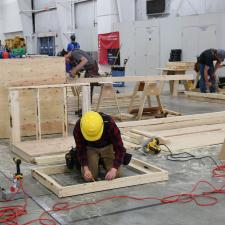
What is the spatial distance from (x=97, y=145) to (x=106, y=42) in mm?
15965

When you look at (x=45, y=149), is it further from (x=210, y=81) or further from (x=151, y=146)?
(x=210, y=81)

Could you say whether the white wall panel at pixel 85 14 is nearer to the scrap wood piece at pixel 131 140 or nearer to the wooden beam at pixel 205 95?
the wooden beam at pixel 205 95

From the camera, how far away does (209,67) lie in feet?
42.4

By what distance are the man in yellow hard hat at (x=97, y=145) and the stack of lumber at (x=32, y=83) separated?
2.90 meters

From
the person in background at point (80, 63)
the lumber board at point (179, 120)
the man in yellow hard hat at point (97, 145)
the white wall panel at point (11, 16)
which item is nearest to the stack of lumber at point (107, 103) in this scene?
the person in background at point (80, 63)

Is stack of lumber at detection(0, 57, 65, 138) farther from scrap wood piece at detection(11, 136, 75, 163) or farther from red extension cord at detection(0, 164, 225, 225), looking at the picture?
red extension cord at detection(0, 164, 225, 225)

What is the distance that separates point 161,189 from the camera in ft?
16.4

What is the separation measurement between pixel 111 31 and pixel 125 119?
11.4 m

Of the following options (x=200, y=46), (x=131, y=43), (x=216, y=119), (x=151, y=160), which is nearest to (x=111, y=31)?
(x=131, y=43)

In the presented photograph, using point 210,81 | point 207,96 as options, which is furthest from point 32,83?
point 210,81

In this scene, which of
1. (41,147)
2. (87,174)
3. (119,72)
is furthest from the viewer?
(119,72)

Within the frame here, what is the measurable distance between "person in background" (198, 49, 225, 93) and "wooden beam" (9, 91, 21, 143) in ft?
23.2

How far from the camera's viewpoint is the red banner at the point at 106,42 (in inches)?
805

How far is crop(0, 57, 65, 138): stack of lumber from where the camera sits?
25.1ft
